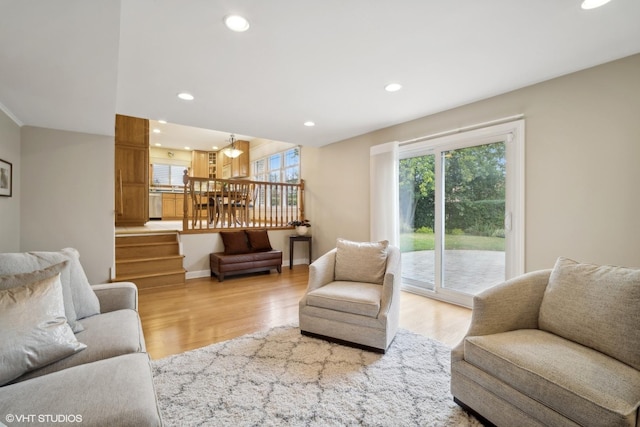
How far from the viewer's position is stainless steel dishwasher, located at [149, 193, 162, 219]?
8.36m

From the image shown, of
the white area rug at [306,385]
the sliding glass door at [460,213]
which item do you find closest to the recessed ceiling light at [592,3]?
the sliding glass door at [460,213]

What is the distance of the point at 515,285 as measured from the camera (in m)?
1.75

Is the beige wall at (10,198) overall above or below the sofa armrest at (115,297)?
above

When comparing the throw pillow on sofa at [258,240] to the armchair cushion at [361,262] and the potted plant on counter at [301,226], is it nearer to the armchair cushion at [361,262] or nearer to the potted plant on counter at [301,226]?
the potted plant on counter at [301,226]

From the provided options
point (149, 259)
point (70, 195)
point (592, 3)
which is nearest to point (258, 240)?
point (149, 259)

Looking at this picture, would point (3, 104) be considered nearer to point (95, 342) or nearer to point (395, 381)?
point (95, 342)

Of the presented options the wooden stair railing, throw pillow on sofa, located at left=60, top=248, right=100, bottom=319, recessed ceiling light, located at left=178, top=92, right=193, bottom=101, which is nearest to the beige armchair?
throw pillow on sofa, located at left=60, top=248, right=100, bottom=319

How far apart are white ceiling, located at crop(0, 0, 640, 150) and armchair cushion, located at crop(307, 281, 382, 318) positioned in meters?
1.96

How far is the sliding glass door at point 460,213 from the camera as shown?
300cm

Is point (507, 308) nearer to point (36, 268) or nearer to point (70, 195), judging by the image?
point (36, 268)

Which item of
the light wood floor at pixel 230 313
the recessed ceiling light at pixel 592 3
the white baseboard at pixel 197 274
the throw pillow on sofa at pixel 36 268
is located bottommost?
the light wood floor at pixel 230 313

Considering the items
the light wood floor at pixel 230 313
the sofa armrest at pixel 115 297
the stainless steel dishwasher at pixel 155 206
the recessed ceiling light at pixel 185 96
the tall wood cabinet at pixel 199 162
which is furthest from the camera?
the tall wood cabinet at pixel 199 162

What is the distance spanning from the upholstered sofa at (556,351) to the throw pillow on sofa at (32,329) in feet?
6.86

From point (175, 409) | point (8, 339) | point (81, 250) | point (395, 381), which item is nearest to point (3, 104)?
point (81, 250)
